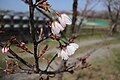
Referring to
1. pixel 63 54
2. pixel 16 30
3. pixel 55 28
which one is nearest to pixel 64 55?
pixel 63 54

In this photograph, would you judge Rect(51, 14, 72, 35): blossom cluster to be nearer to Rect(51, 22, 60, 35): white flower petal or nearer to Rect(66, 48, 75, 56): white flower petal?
Rect(51, 22, 60, 35): white flower petal

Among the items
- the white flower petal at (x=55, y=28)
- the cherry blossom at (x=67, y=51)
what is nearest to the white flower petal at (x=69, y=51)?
the cherry blossom at (x=67, y=51)

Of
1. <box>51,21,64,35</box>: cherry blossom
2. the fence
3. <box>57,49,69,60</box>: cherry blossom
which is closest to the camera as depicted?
<box>51,21,64,35</box>: cherry blossom

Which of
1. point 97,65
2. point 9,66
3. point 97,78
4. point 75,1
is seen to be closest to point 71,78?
point 97,78

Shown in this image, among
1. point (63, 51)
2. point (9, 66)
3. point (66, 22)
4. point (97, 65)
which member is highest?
point (66, 22)

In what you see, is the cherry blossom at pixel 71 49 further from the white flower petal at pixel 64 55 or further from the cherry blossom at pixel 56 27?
the cherry blossom at pixel 56 27

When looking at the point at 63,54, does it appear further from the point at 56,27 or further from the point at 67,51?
the point at 56,27

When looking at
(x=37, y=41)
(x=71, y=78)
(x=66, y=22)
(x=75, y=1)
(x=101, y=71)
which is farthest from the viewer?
(x=101, y=71)

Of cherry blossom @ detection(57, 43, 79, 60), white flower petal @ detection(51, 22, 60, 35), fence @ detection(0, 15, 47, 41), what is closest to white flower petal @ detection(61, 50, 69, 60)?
cherry blossom @ detection(57, 43, 79, 60)

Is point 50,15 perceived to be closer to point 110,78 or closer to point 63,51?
point 63,51

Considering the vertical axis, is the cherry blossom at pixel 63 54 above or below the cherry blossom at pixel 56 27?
below

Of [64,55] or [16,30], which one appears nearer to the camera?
[64,55]
